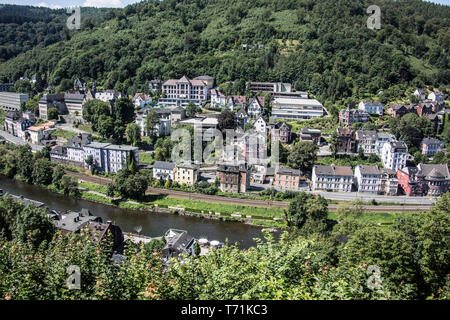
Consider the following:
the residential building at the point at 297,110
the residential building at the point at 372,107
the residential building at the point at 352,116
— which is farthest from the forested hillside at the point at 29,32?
the residential building at the point at 372,107

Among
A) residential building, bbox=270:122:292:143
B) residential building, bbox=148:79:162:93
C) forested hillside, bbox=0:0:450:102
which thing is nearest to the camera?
residential building, bbox=270:122:292:143

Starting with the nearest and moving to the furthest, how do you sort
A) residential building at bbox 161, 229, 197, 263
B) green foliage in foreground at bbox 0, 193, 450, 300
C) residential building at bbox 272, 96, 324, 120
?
green foliage in foreground at bbox 0, 193, 450, 300 < residential building at bbox 161, 229, 197, 263 < residential building at bbox 272, 96, 324, 120

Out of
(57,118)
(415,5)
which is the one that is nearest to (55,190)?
(57,118)

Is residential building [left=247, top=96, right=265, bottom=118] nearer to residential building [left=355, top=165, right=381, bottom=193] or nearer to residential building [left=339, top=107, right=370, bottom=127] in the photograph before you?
residential building [left=339, top=107, right=370, bottom=127]

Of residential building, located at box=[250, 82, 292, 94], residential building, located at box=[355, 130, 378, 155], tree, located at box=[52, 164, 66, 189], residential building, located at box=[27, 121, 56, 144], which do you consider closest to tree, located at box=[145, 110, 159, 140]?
tree, located at box=[52, 164, 66, 189]

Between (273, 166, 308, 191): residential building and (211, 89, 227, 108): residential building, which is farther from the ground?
(211, 89, 227, 108): residential building

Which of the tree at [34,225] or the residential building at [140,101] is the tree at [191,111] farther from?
the tree at [34,225]

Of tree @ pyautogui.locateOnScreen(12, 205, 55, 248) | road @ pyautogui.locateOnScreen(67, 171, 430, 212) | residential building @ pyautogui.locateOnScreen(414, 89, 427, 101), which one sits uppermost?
residential building @ pyautogui.locateOnScreen(414, 89, 427, 101)
